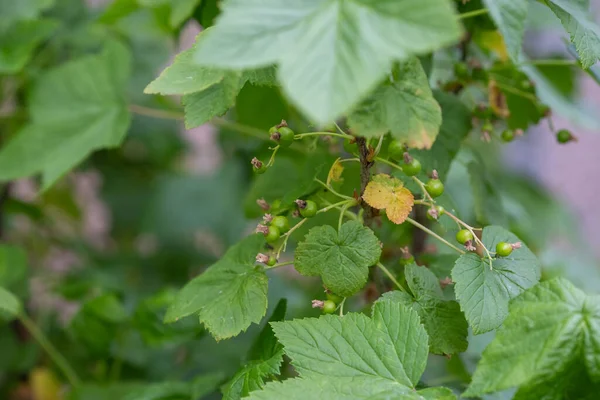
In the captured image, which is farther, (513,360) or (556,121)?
(556,121)

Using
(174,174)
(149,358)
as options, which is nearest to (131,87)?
(174,174)

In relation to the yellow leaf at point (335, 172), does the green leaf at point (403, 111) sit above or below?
above

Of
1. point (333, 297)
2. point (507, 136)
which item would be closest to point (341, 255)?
point (333, 297)

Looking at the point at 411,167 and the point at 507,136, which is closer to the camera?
the point at 411,167

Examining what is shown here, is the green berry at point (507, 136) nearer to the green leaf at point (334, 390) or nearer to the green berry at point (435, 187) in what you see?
the green berry at point (435, 187)

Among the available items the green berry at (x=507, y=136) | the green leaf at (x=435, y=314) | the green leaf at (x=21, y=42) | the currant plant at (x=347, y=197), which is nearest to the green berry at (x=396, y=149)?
the currant plant at (x=347, y=197)

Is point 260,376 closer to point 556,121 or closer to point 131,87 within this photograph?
point 131,87

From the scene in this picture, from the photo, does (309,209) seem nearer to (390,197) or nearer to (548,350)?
(390,197)
